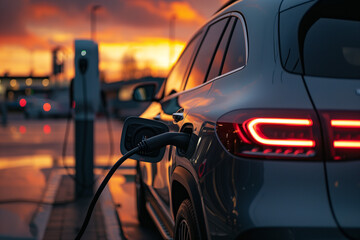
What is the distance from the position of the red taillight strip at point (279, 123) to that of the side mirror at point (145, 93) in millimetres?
3264

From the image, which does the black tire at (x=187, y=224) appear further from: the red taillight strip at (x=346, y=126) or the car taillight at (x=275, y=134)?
the red taillight strip at (x=346, y=126)

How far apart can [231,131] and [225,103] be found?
0.79ft

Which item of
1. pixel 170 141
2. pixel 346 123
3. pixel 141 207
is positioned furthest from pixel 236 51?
pixel 141 207

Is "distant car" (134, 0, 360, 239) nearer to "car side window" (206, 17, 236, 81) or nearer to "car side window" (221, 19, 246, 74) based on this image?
"car side window" (221, 19, 246, 74)

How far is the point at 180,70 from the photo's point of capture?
443 centimetres

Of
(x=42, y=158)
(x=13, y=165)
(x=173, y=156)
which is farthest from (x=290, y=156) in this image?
(x=42, y=158)

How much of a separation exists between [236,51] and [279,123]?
2.83 feet

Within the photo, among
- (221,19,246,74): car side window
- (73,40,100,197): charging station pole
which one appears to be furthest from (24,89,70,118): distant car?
(221,19,246,74): car side window

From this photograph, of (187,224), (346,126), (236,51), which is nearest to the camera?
(346,126)

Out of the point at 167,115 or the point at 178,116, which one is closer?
the point at 178,116

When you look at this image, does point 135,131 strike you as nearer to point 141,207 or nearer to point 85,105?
point 141,207

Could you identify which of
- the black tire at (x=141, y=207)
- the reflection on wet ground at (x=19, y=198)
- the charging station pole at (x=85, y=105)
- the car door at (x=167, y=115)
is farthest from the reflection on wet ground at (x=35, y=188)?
the car door at (x=167, y=115)

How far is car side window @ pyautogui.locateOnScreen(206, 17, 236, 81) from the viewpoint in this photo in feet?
10.2

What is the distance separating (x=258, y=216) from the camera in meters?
2.00
